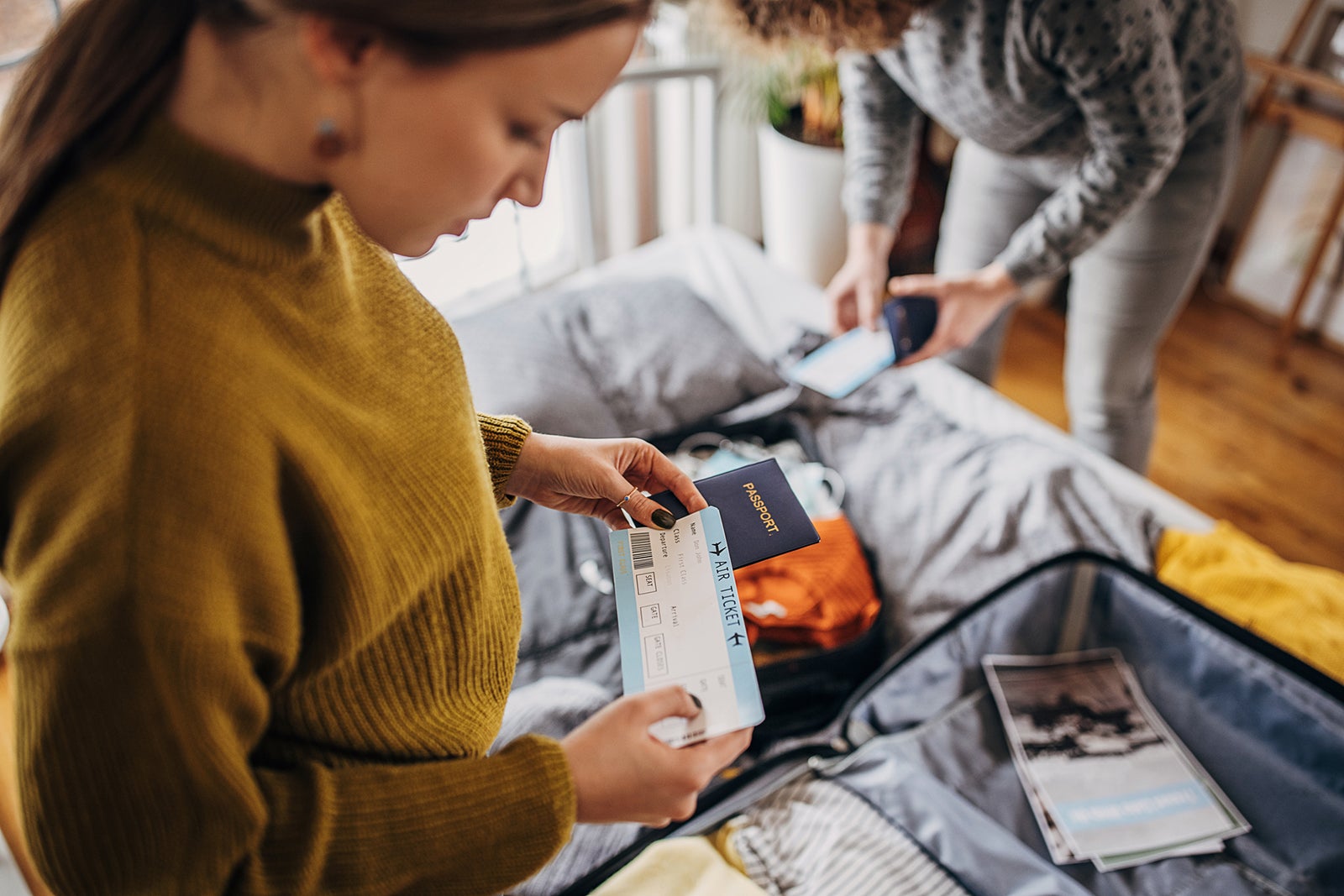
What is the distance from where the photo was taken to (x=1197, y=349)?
259cm

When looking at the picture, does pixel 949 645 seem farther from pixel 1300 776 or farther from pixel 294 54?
pixel 294 54

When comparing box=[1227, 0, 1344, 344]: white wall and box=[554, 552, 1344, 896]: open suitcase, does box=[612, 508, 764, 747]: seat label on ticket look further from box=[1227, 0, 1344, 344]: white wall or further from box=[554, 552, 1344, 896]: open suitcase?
box=[1227, 0, 1344, 344]: white wall

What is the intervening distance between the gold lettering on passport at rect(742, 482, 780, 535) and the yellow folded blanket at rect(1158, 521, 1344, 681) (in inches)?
33.6

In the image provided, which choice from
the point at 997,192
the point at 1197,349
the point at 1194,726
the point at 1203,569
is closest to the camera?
the point at 1194,726

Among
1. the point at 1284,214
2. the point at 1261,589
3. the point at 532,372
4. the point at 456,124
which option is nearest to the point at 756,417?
the point at 532,372

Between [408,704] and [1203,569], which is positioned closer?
[408,704]

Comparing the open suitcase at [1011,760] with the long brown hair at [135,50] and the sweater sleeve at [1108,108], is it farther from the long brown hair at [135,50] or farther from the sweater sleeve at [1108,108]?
the long brown hair at [135,50]

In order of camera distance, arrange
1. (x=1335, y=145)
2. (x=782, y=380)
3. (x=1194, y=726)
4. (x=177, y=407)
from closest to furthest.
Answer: (x=177, y=407)
(x=1194, y=726)
(x=782, y=380)
(x=1335, y=145)

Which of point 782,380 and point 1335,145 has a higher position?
point 1335,145

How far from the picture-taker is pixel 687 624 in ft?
2.07

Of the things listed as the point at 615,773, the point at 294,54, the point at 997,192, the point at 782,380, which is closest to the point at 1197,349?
the point at 997,192

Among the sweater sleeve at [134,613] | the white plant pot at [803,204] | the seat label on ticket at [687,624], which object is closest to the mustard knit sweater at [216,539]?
the sweater sleeve at [134,613]

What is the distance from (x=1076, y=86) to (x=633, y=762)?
1006mm

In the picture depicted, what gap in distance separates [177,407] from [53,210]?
0.37ft
